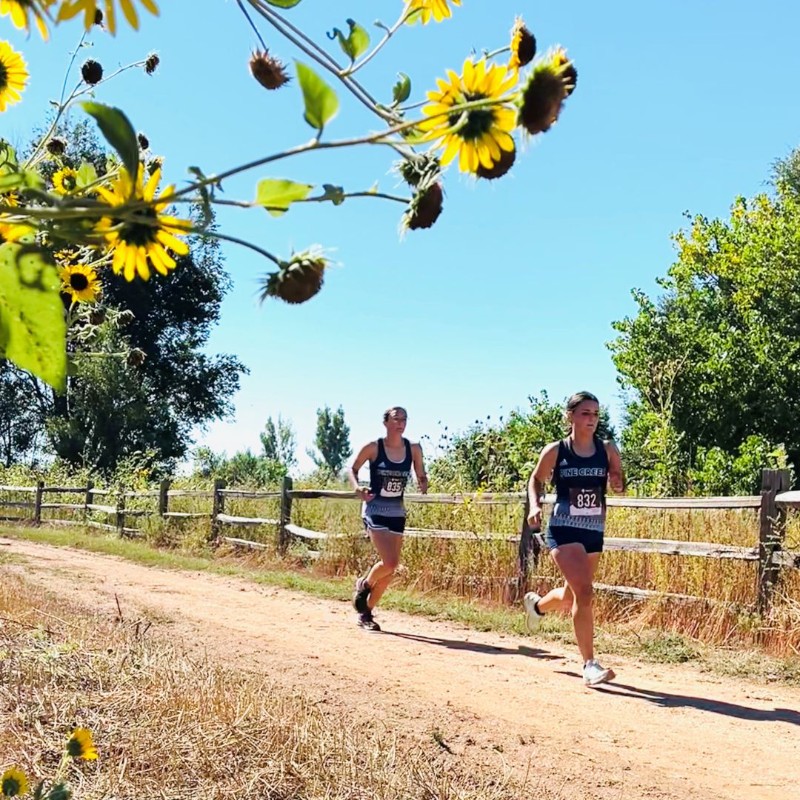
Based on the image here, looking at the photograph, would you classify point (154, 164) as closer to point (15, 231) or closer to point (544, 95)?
point (15, 231)

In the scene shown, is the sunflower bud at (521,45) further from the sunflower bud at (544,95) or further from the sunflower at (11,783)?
the sunflower at (11,783)

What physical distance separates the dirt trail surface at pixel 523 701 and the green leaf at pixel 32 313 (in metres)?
3.05

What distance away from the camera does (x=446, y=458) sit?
1271 centimetres

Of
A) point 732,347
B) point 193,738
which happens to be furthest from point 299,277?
point 732,347

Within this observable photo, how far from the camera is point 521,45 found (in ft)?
3.22

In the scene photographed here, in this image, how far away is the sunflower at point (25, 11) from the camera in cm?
62

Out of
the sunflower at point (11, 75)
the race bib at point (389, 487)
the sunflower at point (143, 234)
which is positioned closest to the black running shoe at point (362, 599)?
the race bib at point (389, 487)

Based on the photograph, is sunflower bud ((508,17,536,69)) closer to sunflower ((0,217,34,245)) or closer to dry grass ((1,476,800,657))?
sunflower ((0,217,34,245))

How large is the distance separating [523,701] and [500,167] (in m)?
4.34

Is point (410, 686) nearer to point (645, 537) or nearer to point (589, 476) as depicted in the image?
point (589, 476)

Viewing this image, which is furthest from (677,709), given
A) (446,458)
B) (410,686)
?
(446,458)

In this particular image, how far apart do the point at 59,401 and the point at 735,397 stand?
22.7 metres

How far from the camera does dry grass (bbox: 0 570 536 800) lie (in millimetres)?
2895

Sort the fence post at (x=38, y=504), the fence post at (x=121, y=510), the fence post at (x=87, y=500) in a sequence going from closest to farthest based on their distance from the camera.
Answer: the fence post at (x=121, y=510) < the fence post at (x=87, y=500) < the fence post at (x=38, y=504)
